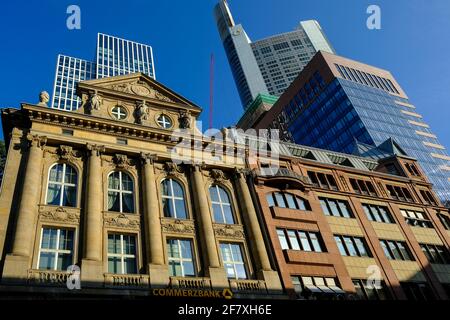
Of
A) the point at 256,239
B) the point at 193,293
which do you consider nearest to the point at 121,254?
the point at 193,293

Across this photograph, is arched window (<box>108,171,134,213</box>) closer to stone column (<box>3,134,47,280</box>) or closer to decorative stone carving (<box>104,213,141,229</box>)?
decorative stone carving (<box>104,213,141,229</box>)

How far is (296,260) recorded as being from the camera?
29688mm

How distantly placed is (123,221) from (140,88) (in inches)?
560

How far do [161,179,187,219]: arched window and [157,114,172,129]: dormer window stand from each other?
575 cm

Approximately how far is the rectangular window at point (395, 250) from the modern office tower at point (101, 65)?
13102 cm

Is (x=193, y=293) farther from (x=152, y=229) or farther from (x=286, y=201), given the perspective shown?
(x=286, y=201)

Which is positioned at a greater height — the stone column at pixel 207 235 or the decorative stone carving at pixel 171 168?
the decorative stone carving at pixel 171 168

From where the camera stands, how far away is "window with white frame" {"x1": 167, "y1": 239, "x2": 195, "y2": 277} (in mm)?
25172

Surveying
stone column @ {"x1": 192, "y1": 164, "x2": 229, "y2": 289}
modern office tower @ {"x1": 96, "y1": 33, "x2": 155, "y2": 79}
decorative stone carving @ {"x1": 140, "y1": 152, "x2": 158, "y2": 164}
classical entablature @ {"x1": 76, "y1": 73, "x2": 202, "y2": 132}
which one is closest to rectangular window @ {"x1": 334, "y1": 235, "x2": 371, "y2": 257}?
stone column @ {"x1": 192, "y1": 164, "x2": 229, "y2": 289}

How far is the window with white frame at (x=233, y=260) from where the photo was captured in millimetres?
26984

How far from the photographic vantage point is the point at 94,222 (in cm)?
2391

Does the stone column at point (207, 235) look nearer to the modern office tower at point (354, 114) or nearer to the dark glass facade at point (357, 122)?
the modern office tower at point (354, 114)

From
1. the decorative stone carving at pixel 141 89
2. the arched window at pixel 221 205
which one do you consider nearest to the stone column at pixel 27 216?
the decorative stone carving at pixel 141 89
